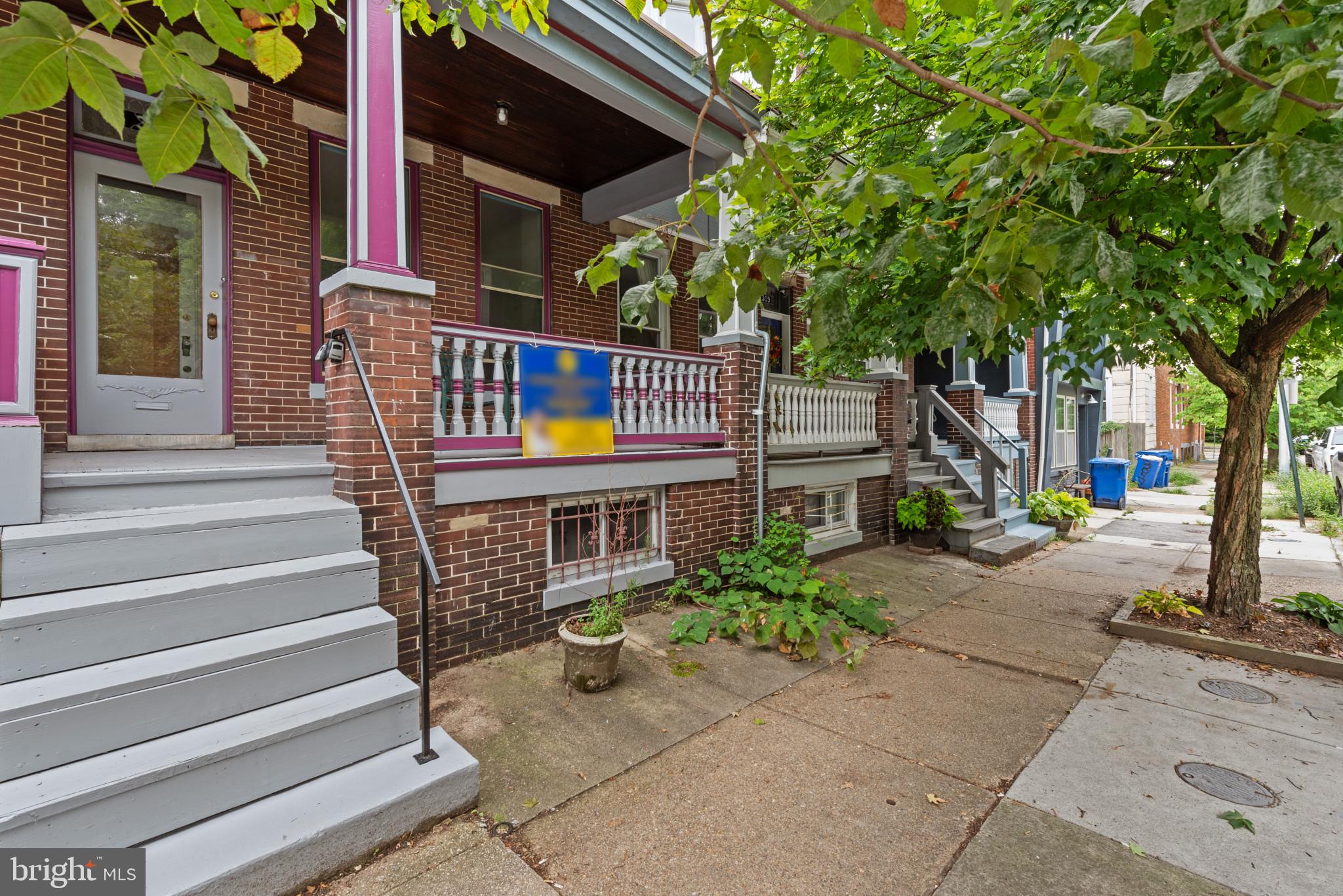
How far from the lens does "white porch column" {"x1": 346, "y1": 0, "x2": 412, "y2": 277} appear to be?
12.3ft

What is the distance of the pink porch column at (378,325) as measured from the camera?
370cm

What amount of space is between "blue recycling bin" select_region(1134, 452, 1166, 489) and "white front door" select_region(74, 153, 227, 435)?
66.8ft

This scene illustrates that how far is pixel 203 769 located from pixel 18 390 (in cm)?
189

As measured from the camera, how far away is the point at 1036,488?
12.9 meters

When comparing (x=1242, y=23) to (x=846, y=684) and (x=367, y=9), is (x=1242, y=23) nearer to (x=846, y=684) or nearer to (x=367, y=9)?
(x=846, y=684)

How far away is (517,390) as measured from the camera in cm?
471

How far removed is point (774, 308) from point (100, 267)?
8.10 m

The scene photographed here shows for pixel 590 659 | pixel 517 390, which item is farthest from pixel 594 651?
pixel 517 390

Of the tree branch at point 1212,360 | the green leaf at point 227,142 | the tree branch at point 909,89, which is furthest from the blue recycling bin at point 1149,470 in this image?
the green leaf at point 227,142

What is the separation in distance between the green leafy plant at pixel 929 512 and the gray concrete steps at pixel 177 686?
6959mm

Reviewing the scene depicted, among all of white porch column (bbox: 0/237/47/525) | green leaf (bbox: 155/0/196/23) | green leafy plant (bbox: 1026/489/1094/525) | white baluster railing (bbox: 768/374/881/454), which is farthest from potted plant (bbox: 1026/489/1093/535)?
white porch column (bbox: 0/237/47/525)

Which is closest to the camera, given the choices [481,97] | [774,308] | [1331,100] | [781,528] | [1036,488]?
[1331,100]

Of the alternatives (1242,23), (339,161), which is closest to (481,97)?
(339,161)

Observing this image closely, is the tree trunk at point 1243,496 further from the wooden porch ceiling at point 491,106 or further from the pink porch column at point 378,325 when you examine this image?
the pink porch column at point 378,325
